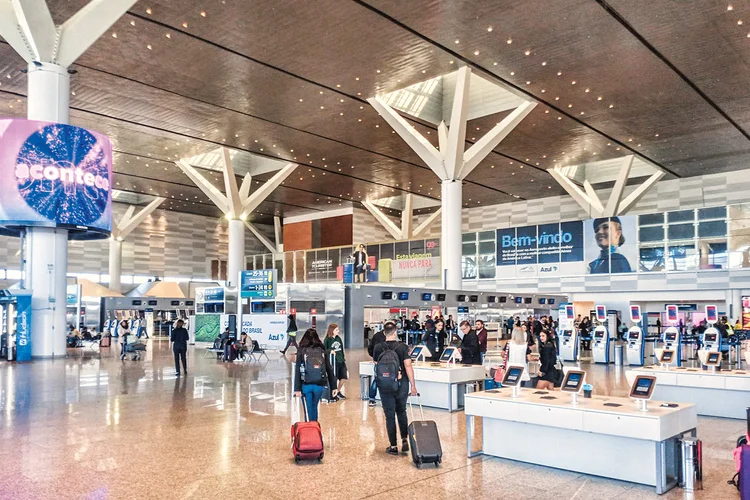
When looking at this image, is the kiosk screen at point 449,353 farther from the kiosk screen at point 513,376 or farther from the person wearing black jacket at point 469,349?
the kiosk screen at point 513,376

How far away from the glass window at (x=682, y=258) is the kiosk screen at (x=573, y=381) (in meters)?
27.8

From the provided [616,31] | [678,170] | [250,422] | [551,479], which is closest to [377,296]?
[616,31]

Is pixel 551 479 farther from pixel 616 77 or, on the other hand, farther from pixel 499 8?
pixel 616 77

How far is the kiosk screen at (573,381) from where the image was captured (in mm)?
6379

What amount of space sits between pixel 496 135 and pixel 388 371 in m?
17.2

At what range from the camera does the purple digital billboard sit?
1698 cm

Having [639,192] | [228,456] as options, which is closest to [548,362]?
[228,456]

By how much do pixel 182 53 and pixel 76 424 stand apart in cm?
1184

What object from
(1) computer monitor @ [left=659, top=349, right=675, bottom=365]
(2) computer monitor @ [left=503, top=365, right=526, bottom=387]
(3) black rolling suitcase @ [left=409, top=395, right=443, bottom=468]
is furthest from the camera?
(1) computer monitor @ [left=659, top=349, right=675, bottom=365]

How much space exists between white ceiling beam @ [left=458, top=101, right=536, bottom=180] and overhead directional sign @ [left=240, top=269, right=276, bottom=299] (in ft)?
26.3

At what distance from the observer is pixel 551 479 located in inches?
231

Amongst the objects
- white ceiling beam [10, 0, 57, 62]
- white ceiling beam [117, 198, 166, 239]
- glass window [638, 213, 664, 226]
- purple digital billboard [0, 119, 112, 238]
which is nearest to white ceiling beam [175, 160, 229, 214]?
white ceiling beam [117, 198, 166, 239]

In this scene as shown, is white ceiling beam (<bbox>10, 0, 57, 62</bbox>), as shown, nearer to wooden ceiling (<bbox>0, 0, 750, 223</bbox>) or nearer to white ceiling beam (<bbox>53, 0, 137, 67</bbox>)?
white ceiling beam (<bbox>53, 0, 137, 67</bbox>)

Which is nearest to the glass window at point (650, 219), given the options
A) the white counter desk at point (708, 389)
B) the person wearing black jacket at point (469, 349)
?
the person wearing black jacket at point (469, 349)
